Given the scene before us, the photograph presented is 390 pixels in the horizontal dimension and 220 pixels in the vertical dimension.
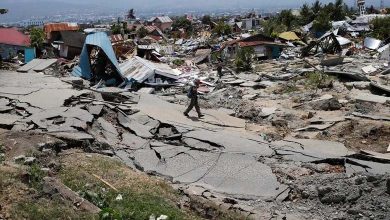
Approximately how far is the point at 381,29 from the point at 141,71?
69.5ft

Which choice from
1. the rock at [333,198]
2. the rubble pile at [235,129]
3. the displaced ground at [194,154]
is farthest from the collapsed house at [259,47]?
the rock at [333,198]

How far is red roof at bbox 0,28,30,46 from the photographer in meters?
23.6

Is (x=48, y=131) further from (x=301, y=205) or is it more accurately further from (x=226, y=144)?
(x=301, y=205)

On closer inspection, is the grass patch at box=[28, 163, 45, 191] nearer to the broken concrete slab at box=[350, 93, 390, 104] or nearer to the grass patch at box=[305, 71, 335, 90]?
the broken concrete slab at box=[350, 93, 390, 104]

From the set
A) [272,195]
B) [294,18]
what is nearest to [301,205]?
[272,195]

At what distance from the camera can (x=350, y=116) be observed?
11.9 m

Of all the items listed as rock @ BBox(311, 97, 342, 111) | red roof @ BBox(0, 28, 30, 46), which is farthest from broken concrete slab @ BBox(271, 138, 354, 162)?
red roof @ BBox(0, 28, 30, 46)

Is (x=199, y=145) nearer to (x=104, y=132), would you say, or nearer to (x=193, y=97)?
(x=104, y=132)

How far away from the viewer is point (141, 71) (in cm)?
1761

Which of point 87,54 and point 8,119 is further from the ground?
point 87,54

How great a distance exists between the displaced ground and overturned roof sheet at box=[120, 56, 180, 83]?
2.93 m

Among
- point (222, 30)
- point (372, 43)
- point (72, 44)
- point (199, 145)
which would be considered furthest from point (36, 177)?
point (222, 30)

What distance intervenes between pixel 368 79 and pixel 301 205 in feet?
39.0

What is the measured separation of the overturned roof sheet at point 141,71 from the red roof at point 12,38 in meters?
8.42
